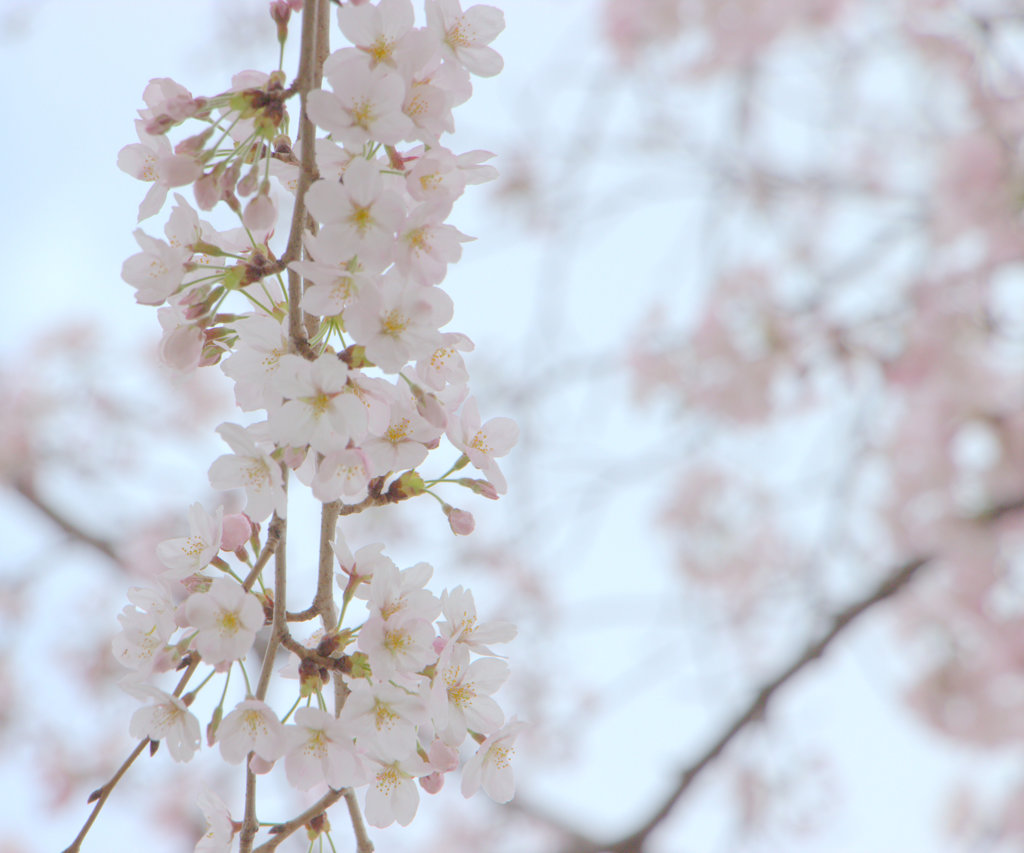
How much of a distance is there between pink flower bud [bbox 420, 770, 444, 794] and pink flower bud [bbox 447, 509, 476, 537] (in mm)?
160

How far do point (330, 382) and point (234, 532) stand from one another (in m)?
0.14

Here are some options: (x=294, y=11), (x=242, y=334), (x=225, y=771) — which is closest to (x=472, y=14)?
(x=294, y=11)

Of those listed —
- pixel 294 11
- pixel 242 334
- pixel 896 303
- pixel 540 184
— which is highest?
pixel 540 184

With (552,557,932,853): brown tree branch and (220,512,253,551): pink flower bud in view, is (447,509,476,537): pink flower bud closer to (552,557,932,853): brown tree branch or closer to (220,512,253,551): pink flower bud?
(220,512,253,551): pink flower bud

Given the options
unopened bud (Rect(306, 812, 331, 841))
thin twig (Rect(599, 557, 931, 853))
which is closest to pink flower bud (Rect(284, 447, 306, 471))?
unopened bud (Rect(306, 812, 331, 841))

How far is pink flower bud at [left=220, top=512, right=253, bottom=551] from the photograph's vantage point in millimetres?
563

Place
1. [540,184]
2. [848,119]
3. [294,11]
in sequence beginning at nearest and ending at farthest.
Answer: [294,11], [848,119], [540,184]

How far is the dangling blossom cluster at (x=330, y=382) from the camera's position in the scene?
50cm

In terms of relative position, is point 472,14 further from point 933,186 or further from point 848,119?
point 848,119

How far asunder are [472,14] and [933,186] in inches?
113

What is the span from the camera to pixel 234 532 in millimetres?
564

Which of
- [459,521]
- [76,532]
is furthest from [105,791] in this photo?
[76,532]

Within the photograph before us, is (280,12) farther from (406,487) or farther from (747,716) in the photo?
(747,716)

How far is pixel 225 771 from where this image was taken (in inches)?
149
